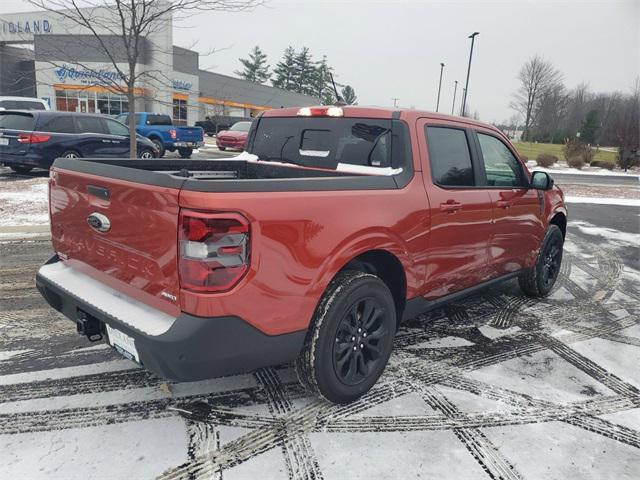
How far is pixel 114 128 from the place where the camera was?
1280 centimetres

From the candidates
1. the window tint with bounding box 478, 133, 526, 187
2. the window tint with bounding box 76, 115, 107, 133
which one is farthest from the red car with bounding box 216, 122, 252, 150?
the window tint with bounding box 478, 133, 526, 187

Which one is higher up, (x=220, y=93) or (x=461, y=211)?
(x=220, y=93)

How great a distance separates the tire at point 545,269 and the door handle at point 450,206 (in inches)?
68.9

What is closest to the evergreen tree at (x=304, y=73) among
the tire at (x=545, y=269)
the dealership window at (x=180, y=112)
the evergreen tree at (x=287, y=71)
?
the evergreen tree at (x=287, y=71)

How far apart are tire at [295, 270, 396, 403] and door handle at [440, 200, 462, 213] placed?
0.78 meters

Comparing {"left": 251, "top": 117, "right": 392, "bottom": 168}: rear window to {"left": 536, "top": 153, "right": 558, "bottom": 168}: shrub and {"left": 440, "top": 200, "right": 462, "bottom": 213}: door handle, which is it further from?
{"left": 536, "top": 153, "right": 558, "bottom": 168}: shrub

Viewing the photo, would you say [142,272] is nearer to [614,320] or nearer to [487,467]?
[487,467]

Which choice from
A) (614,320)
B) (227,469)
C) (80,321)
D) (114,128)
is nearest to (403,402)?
(227,469)

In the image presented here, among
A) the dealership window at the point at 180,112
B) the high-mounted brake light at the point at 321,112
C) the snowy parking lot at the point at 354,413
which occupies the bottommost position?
the snowy parking lot at the point at 354,413

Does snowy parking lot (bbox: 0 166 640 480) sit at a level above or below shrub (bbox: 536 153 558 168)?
below

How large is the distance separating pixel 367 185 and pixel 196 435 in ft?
5.55

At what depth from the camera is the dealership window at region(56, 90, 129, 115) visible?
124 feet

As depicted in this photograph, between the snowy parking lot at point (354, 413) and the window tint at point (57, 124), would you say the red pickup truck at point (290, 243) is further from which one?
Answer: the window tint at point (57, 124)

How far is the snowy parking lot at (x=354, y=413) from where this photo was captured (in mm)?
2369
